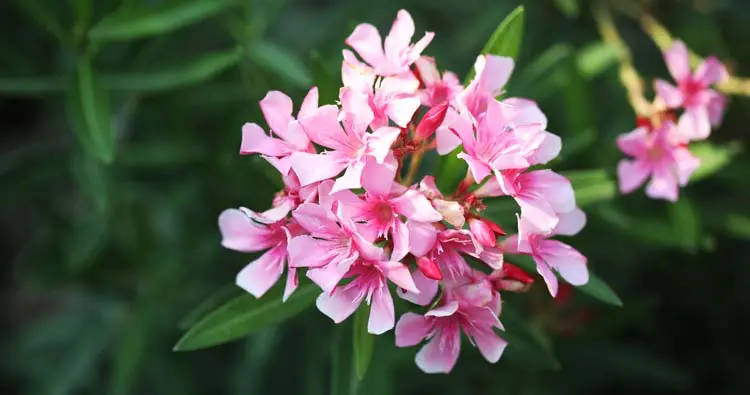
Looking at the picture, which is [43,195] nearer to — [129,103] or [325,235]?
[129,103]

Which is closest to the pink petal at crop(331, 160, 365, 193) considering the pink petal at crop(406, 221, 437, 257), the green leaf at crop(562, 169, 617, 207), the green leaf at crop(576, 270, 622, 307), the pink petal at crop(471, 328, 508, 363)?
the pink petal at crop(406, 221, 437, 257)

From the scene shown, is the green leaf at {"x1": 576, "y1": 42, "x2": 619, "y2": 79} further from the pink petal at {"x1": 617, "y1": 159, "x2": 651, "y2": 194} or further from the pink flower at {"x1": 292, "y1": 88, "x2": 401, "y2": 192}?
the pink flower at {"x1": 292, "y1": 88, "x2": 401, "y2": 192}

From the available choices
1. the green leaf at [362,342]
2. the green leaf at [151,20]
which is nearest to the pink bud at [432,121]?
the green leaf at [362,342]

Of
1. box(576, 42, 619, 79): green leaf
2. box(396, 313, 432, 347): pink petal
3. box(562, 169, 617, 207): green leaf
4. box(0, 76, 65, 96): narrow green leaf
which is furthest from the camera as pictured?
box(576, 42, 619, 79): green leaf

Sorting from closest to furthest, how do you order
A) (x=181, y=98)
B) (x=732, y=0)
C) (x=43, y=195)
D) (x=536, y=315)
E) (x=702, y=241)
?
(x=702, y=241)
(x=536, y=315)
(x=181, y=98)
(x=732, y=0)
(x=43, y=195)

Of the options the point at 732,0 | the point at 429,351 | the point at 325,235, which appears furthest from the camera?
the point at 732,0

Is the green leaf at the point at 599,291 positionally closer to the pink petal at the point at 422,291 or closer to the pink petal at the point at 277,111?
the pink petal at the point at 422,291

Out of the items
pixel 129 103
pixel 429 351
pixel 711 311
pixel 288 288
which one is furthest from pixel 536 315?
pixel 129 103
